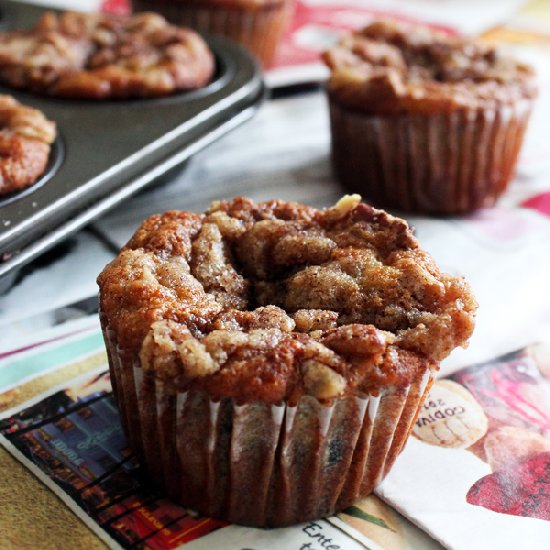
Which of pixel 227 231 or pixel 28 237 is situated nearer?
pixel 227 231

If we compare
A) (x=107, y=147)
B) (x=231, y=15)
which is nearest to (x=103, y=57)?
(x=107, y=147)

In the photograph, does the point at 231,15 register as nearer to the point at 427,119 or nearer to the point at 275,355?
the point at 427,119

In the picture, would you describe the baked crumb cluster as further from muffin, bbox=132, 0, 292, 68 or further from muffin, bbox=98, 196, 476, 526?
muffin, bbox=98, 196, 476, 526

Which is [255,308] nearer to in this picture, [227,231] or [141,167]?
[227,231]

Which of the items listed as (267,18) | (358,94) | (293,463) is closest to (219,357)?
(293,463)

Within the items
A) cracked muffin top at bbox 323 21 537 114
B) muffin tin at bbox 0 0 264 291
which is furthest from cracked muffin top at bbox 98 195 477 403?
cracked muffin top at bbox 323 21 537 114

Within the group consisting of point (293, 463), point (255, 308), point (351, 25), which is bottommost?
point (351, 25)
